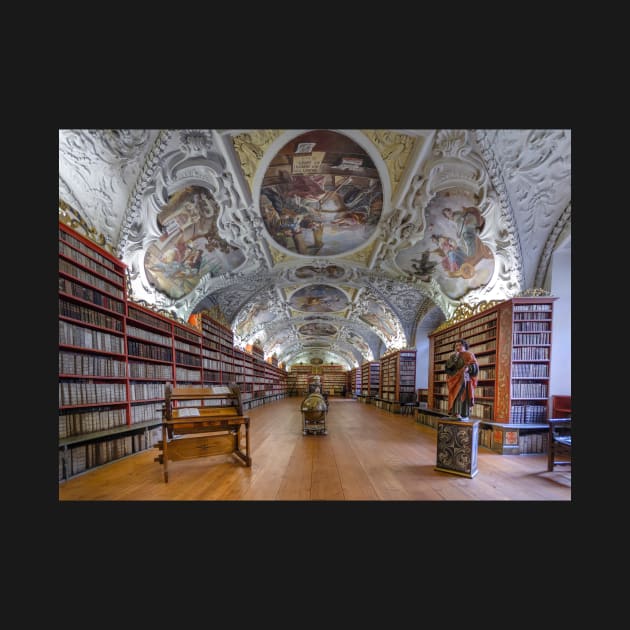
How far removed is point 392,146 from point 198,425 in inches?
244

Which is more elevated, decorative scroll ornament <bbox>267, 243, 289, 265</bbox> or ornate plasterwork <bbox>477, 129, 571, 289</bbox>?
ornate plasterwork <bbox>477, 129, 571, 289</bbox>

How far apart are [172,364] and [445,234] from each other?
8.16 m

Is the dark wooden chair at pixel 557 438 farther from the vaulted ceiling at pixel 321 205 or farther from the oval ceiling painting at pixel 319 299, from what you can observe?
the oval ceiling painting at pixel 319 299

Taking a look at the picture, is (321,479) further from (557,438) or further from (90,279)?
(90,279)

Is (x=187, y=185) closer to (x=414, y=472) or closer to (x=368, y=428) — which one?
(x=414, y=472)

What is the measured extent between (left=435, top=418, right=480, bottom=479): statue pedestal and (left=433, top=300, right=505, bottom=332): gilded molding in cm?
396

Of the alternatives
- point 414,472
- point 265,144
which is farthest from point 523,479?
point 265,144

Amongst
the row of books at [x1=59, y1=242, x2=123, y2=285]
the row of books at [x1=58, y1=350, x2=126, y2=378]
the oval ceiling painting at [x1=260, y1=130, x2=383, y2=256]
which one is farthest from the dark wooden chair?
the row of books at [x1=59, y1=242, x2=123, y2=285]

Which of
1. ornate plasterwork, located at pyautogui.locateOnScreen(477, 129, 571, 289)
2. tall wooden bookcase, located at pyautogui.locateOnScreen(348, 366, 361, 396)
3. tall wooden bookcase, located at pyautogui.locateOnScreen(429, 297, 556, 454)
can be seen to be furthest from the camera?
tall wooden bookcase, located at pyautogui.locateOnScreen(348, 366, 361, 396)

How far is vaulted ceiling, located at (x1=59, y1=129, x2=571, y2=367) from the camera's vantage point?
5.02 metres

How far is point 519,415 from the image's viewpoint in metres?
6.31

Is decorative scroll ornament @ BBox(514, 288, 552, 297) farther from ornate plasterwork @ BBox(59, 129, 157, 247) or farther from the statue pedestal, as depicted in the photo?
ornate plasterwork @ BBox(59, 129, 157, 247)

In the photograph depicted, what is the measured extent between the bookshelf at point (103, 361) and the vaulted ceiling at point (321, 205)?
610 millimetres

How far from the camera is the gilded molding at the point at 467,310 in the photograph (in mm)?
7521
